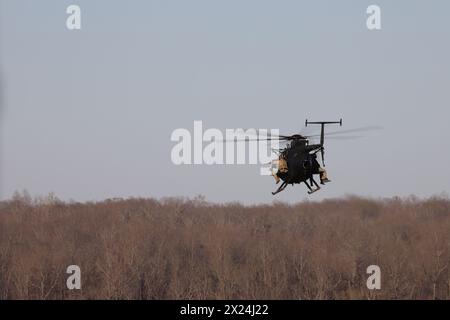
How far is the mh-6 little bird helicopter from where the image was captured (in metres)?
23.2

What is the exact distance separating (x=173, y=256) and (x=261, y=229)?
17504 mm

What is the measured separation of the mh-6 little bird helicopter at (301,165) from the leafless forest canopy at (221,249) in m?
54.4

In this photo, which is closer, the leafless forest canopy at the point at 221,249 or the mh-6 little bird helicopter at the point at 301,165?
the mh-6 little bird helicopter at the point at 301,165

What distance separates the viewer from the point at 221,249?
308ft

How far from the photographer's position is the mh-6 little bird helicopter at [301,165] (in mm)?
23234

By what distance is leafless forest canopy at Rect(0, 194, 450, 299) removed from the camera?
80.1m

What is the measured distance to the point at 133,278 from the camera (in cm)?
7838

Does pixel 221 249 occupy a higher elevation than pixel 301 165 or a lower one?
lower

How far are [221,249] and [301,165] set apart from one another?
71.3m

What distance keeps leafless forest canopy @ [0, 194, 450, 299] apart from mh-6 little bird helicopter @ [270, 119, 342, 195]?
54.4 metres

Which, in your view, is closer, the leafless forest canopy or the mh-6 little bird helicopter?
the mh-6 little bird helicopter

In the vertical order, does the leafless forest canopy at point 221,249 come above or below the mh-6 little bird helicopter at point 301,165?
below

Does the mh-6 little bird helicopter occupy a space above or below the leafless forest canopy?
above
